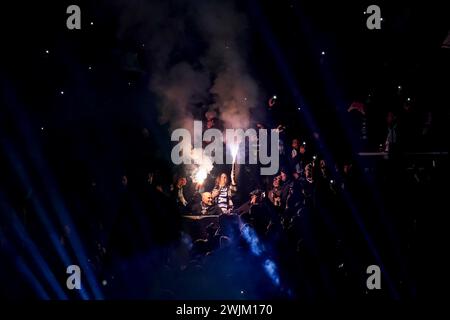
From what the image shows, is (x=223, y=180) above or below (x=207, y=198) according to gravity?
above

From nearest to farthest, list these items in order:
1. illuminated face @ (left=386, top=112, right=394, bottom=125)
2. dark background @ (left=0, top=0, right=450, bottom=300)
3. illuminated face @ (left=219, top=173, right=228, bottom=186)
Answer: dark background @ (left=0, top=0, right=450, bottom=300), illuminated face @ (left=386, top=112, right=394, bottom=125), illuminated face @ (left=219, top=173, right=228, bottom=186)

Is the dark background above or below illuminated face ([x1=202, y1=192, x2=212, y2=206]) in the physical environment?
above

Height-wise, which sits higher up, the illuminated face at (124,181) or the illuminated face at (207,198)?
the illuminated face at (124,181)

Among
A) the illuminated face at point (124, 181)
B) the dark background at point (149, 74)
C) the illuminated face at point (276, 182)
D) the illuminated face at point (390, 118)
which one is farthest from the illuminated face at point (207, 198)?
the illuminated face at point (390, 118)

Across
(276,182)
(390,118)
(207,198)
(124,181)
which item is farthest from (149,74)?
(390,118)

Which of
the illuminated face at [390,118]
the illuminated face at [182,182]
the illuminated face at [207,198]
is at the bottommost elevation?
the illuminated face at [207,198]

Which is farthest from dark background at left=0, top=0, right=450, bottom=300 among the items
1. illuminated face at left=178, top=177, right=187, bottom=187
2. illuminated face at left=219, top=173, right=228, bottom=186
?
illuminated face at left=219, top=173, right=228, bottom=186

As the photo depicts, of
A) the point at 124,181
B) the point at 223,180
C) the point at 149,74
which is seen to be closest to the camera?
the point at 124,181

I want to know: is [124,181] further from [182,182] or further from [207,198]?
[207,198]

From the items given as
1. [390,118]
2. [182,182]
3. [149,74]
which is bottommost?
[182,182]

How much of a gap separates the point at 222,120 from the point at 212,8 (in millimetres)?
1651

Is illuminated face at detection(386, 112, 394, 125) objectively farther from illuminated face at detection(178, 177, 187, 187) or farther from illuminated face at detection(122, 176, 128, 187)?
illuminated face at detection(122, 176, 128, 187)

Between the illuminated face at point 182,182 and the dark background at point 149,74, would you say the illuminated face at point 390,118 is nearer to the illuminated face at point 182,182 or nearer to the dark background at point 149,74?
the dark background at point 149,74
